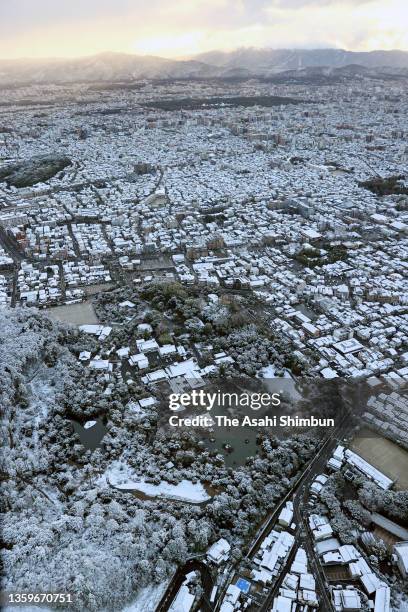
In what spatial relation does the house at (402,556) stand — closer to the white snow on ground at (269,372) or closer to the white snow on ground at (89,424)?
the white snow on ground at (269,372)

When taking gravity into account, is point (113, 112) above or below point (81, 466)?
above

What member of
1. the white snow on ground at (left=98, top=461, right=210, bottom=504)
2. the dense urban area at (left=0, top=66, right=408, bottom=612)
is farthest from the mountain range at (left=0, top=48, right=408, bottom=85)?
the white snow on ground at (left=98, top=461, right=210, bottom=504)

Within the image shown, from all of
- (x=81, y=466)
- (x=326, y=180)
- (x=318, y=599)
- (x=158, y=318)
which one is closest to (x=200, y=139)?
(x=326, y=180)

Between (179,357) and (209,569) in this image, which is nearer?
(209,569)

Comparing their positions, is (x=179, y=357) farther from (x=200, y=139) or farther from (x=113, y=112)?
(x=113, y=112)

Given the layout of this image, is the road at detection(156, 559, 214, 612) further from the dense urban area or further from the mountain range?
the mountain range

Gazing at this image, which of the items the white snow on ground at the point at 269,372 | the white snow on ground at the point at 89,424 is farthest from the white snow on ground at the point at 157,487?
the white snow on ground at the point at 269,372
